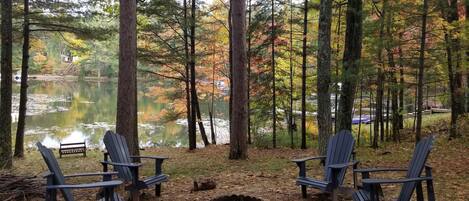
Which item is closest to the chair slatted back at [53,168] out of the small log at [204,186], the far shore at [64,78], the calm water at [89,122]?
the small log at [204,186]

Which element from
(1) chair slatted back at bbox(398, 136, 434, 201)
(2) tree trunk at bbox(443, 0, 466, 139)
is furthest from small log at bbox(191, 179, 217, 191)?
(2) tree trunk at bbox(443, 0, 466, 139)

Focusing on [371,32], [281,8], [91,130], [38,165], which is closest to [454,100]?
[371,32]

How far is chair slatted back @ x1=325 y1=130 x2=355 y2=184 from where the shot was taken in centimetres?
530

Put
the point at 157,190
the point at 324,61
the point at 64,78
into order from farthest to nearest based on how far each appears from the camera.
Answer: the point at 64,78 < the point at 324,61 < the point at 157,190

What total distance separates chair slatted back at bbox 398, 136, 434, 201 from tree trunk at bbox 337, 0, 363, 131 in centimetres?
354

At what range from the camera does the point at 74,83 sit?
59156 millimetres

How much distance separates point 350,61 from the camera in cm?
770

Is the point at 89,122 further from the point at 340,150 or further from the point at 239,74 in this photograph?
the point at 340,150

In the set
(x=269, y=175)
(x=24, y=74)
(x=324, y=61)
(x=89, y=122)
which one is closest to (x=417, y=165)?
(x=269, y=175)

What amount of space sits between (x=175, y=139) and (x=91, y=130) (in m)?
5.59

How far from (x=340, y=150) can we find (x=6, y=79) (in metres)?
8.34

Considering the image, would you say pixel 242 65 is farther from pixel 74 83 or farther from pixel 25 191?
pixel 74 83

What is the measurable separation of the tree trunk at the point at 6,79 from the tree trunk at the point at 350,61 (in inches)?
295

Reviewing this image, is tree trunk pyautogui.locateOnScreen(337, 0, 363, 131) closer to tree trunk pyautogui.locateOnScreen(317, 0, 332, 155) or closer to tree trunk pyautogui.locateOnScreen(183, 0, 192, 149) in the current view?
tree trunk pyautogui.locateOnScreen(317, 0, 332, 155)
